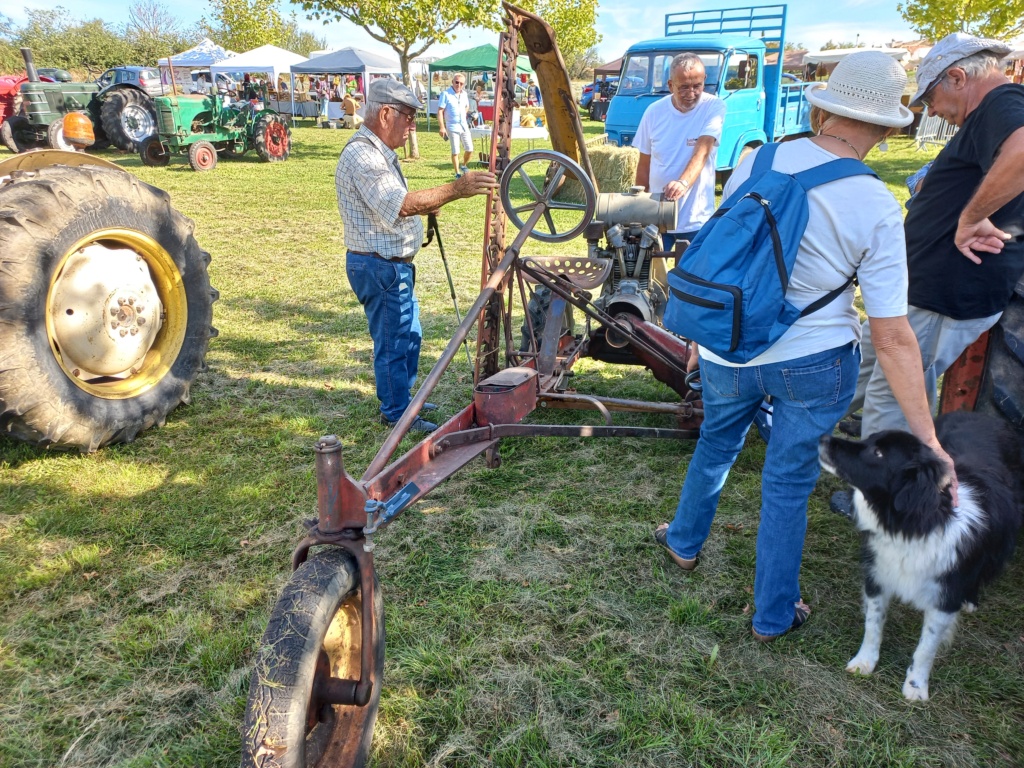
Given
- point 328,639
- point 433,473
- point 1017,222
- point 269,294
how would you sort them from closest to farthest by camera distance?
point 328,639, point 433,473, point 1017,222, point 269,294

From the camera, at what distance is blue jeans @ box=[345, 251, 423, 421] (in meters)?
4.12

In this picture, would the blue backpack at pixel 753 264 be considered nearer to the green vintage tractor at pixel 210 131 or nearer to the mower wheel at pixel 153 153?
the green vintage tractor at pixel 210 131

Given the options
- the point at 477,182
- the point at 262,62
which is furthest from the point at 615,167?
the point at 262,62

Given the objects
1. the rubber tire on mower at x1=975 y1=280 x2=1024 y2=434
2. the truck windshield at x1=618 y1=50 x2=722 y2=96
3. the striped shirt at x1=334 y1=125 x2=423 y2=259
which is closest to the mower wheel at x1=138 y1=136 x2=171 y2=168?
the truck windshield at x1=618 y1=50 x2=722 y2=96

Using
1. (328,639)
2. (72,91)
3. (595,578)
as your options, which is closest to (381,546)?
(595,578)

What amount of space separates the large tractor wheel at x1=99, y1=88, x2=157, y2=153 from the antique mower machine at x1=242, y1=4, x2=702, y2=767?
13307mm

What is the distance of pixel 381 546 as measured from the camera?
3.35 metres

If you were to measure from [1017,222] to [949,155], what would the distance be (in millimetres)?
399

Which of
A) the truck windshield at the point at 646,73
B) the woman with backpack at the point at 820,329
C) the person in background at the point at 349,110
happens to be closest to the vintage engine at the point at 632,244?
the woman with backpack at the point at 820,329

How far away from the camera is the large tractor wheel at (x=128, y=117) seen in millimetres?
15492

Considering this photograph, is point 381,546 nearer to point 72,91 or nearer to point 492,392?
point 492,392

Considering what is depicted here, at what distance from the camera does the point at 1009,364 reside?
310 centimetres

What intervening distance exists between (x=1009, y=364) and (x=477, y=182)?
104 inches

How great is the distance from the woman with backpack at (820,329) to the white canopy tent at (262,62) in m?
31.5
